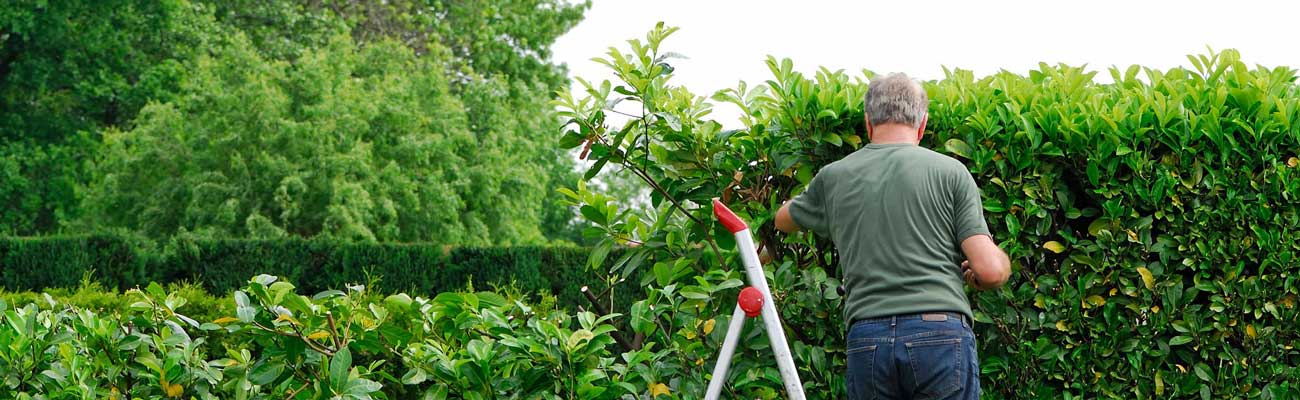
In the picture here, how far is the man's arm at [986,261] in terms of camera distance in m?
3.04

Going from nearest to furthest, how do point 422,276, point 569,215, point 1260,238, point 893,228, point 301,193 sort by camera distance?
point 893,228
point 1260,238
point 422,276
point 301,193
point 569,215

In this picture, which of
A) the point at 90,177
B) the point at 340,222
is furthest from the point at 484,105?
the point at 90,177

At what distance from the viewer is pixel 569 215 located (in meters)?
32.0

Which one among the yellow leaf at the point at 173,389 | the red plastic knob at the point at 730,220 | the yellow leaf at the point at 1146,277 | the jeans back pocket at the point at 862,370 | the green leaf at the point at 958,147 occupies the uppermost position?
the green leaf at the point at 958,147

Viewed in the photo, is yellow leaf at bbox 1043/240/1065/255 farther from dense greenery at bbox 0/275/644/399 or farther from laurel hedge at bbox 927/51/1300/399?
dense greenery at bbox 0/275/644/399

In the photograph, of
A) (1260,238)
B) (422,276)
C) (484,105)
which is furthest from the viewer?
(484,105)

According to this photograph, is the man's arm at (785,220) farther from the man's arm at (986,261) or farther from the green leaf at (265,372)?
the green leaf at (265,372)

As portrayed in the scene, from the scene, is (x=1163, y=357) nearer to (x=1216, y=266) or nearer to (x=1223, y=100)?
(x=1216, y=266)

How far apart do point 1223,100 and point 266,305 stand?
123 inches

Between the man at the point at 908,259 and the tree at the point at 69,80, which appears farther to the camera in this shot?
the tree at the point at 69,80

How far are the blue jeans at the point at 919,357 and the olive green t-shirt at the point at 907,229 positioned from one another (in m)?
0.04

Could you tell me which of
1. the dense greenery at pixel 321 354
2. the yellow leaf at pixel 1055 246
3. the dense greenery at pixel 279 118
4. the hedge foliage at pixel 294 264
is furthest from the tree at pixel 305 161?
the yellow leaf at pixel 1055 246

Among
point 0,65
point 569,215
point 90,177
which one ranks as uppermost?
point 0,65

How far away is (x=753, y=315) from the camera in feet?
10.7
